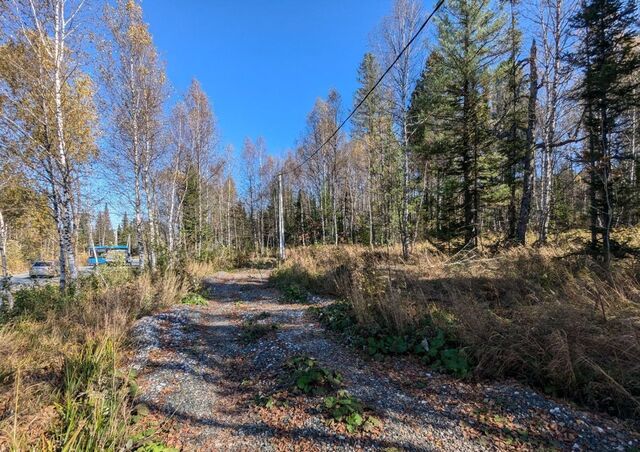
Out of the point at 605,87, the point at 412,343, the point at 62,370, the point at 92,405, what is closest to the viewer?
the point at 92,405

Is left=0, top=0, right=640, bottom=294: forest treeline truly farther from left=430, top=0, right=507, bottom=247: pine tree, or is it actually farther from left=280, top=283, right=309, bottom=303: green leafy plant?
left=280, top=283, right=309, bottom=303: green leafy plant

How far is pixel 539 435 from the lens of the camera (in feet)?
7.13

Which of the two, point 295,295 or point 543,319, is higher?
point 543,319

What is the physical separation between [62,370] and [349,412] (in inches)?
123

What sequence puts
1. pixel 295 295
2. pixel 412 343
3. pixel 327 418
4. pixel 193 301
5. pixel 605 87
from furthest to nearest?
pixel 295 295 < pixel 193 301 < pixel 605 87 < pixel 412 343 < pixel 327 418

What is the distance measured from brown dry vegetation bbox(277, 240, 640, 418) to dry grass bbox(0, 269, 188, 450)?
11.8 feet

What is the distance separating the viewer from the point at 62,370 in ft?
9.93

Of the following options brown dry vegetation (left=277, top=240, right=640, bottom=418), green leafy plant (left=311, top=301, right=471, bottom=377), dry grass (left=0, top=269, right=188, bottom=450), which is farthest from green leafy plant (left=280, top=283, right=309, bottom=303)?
dry grass (left=0, top=269, right=188, bottom=450)

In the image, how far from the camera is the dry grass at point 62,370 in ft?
6.98

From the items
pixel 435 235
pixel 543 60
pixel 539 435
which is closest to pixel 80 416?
pixel 539 435

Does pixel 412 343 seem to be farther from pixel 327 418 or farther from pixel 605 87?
pixel 605 87

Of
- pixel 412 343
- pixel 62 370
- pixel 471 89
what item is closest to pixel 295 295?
pixel 412 343

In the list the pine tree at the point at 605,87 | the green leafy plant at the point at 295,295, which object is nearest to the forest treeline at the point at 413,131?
the pine tree at the point at 605,87

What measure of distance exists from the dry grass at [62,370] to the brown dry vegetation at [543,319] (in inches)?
142
